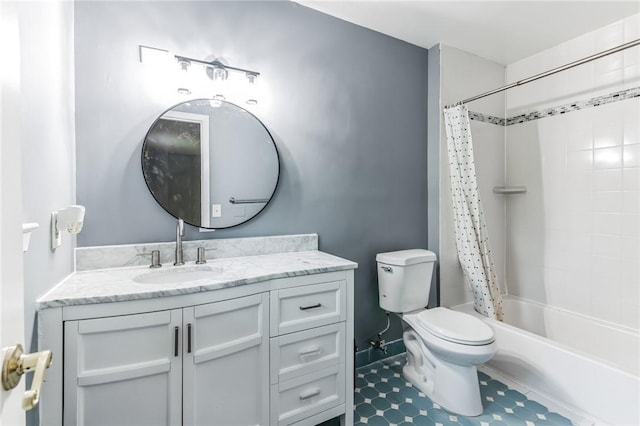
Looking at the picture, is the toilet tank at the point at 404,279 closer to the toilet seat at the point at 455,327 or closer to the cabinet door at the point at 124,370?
the toilet seat at the point at 455,327

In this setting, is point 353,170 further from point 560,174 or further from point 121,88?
point 560,174

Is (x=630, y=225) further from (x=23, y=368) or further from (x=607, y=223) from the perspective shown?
(x=23, y=368)

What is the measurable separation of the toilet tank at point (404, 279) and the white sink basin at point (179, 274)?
1080 mm

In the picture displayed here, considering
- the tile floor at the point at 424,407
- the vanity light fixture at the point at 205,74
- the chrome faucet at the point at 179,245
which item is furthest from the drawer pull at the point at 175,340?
the vanity light fixture at the point at 205,74

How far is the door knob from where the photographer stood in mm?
440

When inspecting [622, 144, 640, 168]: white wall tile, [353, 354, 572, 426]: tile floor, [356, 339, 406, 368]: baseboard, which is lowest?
[353, 354, 572, 426]: tile floor

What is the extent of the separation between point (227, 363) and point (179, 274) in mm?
512

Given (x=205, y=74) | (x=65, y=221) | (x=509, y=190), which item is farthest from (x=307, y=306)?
(x=509, y=190)

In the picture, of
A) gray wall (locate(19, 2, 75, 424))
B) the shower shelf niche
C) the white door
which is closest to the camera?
the white door

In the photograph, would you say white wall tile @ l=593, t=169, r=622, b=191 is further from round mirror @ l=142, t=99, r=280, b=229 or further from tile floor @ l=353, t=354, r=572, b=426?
round mirror @ l=142, t=99, r=280, b=229

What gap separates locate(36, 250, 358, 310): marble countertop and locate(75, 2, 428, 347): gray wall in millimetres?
186

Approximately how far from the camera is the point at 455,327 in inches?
70.6

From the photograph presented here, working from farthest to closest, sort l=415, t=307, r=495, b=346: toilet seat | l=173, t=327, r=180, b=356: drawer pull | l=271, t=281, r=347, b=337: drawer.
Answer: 1. l=415, t=307, r=495, b=346: toilet seat
2. l=271, t=281, r=347, b=337: drawer
3. l=173, t=327, r=180, b=356: drawer pull

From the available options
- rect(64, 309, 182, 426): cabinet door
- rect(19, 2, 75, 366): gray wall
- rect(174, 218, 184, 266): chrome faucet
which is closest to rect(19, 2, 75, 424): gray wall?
rect(19, 2, 75, 366): gray wall
